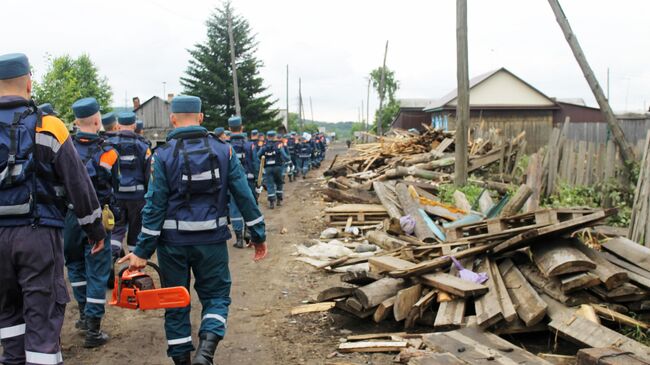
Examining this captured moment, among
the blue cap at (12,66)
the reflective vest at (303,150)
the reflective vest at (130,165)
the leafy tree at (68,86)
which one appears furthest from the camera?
the leafy tree at (68,86)

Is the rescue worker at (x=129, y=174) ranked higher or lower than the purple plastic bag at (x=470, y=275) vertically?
higher

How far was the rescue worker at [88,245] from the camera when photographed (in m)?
5.45

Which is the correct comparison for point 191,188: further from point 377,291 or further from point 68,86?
point 68,86

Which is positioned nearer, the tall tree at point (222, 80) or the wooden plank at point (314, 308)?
the wooden plank at point (314, 308)

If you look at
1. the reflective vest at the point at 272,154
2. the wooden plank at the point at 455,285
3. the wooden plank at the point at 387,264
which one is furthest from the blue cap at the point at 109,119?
the reflective vest at the point at 272,154

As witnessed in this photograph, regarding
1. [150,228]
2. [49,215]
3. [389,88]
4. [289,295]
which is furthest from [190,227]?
[389,88]

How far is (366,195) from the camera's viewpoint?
13883mm

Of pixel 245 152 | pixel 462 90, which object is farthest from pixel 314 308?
pixel 462 90

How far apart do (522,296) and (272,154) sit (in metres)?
10.4

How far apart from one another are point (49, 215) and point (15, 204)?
21cm

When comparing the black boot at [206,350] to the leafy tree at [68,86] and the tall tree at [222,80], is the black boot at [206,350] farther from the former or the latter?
the tall tree at [222,80]

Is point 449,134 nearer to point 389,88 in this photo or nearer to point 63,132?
point 63,132

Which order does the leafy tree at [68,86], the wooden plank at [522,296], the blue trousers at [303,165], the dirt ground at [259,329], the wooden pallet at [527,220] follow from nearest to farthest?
the wooden plank at [522,296] → the dirt ground at [259,329] → the wooden pallet at [527,220] → the blue trousers at [303,165] → the leafy tree at [68,86]

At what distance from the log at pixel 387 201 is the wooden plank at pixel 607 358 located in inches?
238
